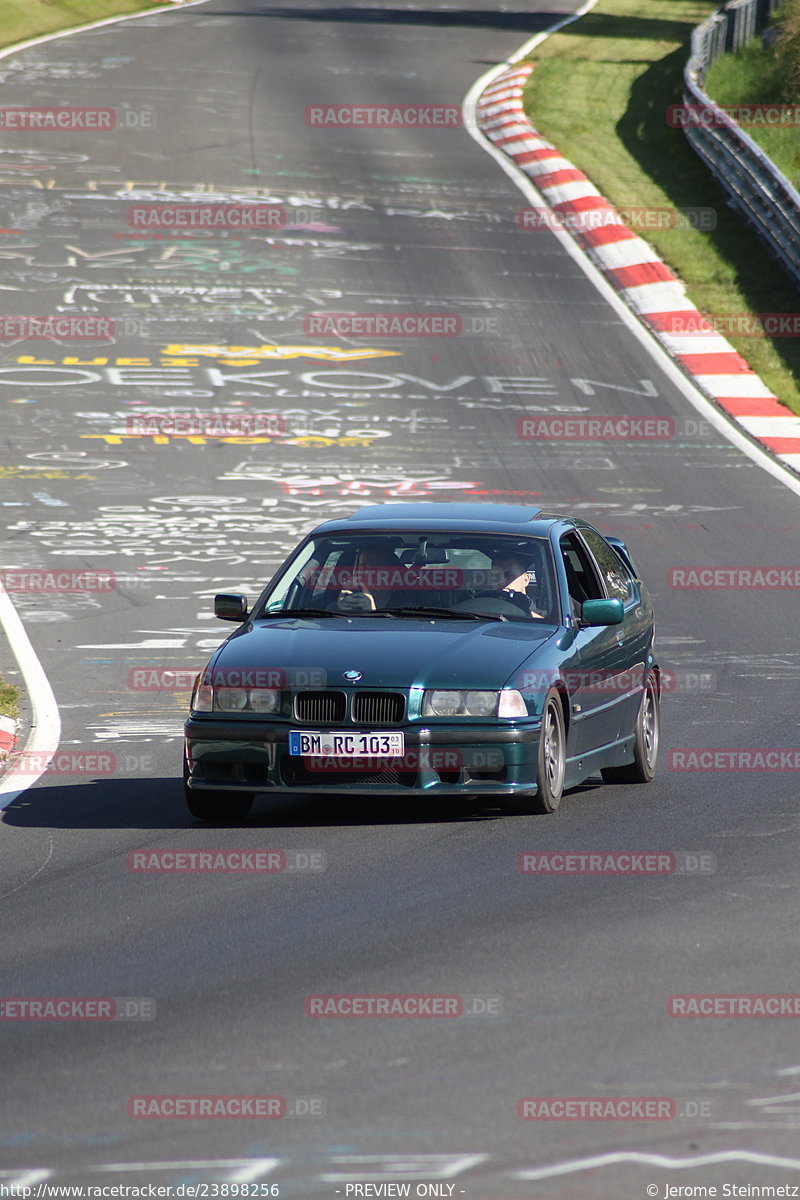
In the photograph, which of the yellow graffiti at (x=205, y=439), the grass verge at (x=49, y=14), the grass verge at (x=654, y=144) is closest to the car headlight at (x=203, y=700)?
the yellow graffiti at (x=205, y=439)

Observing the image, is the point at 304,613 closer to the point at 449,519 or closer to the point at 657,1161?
the point at 449,519

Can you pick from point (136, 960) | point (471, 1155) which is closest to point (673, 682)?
point (136, 960)

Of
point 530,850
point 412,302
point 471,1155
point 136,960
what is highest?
point 471,1155

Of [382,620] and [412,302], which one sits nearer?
[382,620]

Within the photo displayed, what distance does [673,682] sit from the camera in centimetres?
1260

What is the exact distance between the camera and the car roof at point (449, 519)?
9.64 metres

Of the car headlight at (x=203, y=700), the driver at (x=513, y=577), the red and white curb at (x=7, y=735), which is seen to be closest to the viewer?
the car headlight at (x=203, y=700)

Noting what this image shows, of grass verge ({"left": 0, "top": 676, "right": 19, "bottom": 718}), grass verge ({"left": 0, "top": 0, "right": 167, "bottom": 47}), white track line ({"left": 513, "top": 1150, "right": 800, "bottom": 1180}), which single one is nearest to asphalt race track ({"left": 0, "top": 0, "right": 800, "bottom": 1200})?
white track line ({"left": 513, "top": 1150, "right": 800, "bottom": 1180})

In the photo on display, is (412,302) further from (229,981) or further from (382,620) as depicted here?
(229,981)

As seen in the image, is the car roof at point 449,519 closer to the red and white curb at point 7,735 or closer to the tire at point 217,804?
the tire at point 217,804

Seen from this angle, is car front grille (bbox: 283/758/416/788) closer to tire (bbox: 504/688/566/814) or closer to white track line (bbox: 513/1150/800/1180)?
tire (bbox: 504/688/566/814)

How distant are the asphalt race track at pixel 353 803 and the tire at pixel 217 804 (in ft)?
0.31

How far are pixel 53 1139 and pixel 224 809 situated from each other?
4.10 meters

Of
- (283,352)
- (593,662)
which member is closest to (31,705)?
(593,662)
